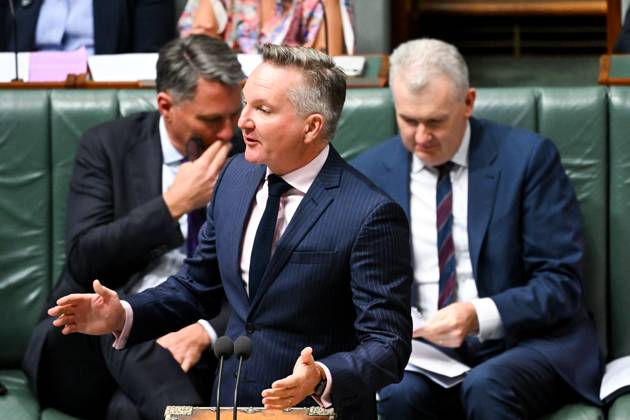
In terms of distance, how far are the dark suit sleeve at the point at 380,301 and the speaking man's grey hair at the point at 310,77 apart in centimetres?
24

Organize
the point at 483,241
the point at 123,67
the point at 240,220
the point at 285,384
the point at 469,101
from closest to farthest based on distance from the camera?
the point at 285,384
the point at 240,220
the point at 483,241
the point at 469,101
the point at 123,67

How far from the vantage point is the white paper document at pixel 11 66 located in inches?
165

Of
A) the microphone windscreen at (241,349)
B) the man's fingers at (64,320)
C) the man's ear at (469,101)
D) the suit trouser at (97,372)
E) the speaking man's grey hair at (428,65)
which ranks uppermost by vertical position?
the speaking man's grey hair at (428,65)

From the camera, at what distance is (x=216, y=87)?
354 cm

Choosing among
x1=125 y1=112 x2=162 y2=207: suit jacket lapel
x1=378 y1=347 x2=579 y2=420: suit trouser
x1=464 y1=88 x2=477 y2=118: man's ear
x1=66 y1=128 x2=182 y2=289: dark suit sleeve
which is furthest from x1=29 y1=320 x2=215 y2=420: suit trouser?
x1=464 y1=88 x2=477 y2=118: man's ear

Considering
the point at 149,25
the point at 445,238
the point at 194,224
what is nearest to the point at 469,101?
the point at 445,238

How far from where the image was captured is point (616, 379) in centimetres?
344

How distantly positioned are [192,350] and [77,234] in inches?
17.4

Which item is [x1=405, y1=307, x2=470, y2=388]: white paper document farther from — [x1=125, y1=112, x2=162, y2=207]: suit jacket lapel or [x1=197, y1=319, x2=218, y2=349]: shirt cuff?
[x1=125, y1=112, x2=162, y2=207]: suit jacket lapel

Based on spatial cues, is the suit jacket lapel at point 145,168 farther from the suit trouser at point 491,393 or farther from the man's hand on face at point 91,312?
the man's hand on face at point 91,312

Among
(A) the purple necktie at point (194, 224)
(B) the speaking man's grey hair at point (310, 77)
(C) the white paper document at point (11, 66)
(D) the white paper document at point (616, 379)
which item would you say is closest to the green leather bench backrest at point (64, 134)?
(C) the white paper document at point (11, 66)

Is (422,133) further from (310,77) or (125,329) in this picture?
(125,329)

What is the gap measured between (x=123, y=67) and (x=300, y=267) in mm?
1695

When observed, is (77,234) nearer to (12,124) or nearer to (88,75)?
(12,124)
